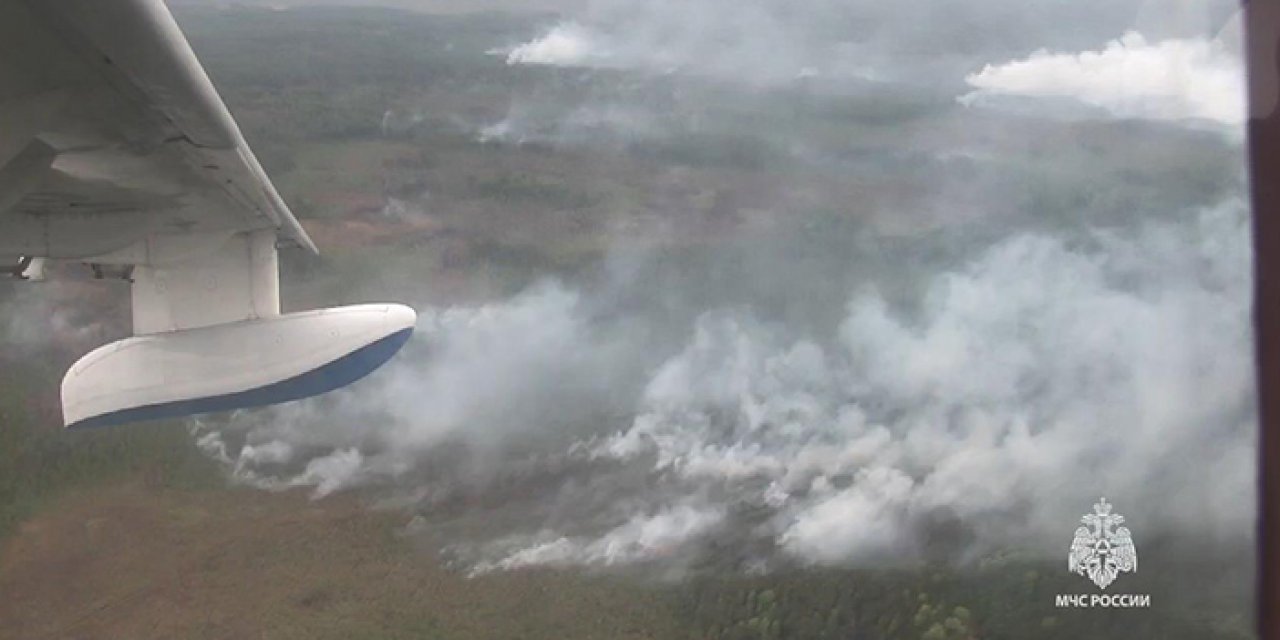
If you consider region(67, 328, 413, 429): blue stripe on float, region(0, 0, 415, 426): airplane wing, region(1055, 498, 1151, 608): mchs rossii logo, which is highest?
region(0, 0, 415, 426): airplane wing

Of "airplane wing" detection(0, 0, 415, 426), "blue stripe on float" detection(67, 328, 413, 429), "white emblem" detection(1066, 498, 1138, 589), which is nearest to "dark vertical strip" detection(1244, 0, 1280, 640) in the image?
"airplane wing" detection(0, 0, 415, 426)

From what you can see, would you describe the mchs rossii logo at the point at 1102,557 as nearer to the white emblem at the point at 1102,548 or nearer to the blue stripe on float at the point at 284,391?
the white emblem at the point at 1102,548

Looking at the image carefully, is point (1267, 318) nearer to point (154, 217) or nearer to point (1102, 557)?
point (154, 217)

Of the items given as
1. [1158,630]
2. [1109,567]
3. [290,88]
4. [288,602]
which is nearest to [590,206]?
[290,88]

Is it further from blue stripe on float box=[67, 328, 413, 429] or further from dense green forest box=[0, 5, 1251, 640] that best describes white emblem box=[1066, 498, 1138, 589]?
blue stripe on float box=[67, 328, 413, 429]

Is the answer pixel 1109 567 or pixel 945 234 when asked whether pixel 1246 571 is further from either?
pixel 945 234

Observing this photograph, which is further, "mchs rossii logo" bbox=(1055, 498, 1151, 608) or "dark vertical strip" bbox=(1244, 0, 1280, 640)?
"mchs rossii logo" bbox=(1055, 498, 1151, 608)
